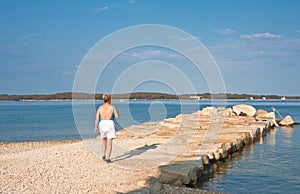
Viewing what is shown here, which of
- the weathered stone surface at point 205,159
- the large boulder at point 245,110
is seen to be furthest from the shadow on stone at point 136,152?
the large boulder at point 245,110

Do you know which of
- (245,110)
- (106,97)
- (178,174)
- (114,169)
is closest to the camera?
(178,174)

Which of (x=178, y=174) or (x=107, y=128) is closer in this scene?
(x=178, y=174)

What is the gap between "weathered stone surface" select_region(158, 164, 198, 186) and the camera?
34.7 ft

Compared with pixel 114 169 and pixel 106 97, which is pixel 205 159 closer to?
pixel 114 169

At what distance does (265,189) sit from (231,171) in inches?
111

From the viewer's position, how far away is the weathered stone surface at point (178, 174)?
10570 mm

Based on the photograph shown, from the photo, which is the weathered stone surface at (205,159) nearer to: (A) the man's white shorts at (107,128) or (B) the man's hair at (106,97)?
(A) the man's white shorts at (107,128)

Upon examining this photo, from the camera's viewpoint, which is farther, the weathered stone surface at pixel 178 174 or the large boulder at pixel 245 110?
the large boulder at pixel 245 110

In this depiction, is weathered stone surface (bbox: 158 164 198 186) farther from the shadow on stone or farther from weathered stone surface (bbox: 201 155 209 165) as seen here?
weathered stone surface (bbox: 201 155 209 165)

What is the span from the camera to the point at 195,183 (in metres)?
12.3

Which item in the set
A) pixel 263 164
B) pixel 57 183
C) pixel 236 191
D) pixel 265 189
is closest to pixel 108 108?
pixel 57 183

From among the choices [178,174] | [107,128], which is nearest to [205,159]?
[178,174]

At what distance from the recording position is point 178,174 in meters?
11.1

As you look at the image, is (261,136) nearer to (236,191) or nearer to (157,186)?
(236,191)
